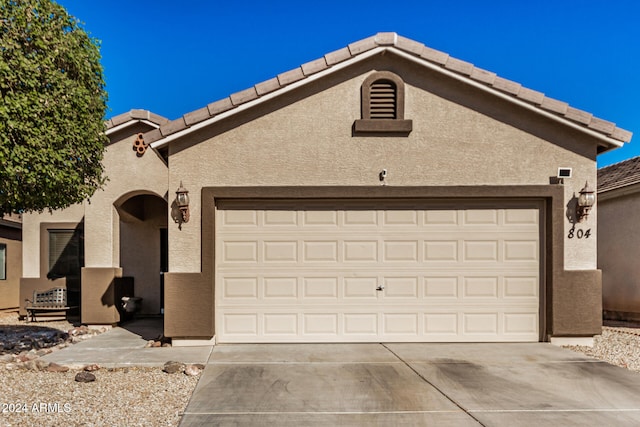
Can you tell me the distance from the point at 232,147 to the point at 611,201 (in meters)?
9.63

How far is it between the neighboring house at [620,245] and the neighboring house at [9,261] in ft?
54.2

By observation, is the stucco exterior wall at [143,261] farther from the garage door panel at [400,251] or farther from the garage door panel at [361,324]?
the garage door panel at [400,251]

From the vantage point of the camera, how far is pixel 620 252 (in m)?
10.7

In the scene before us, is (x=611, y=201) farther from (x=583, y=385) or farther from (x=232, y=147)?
(x=232, y=147)

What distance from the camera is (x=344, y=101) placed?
7.55m

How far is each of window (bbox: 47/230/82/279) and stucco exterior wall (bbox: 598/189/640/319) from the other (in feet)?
44.4

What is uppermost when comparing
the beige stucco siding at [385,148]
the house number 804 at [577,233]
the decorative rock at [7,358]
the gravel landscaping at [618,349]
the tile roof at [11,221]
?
the beige stucco siding at [385,148]

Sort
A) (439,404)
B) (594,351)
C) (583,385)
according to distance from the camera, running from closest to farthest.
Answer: (439,404), (583,385), (594,351)

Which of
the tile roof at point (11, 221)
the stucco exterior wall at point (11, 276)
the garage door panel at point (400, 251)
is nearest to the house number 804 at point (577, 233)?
the garage door panel at point (400, 251)

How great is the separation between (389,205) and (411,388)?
336 centimetres

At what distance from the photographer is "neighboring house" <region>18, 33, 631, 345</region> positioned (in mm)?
7391

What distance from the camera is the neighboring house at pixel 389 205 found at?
7.39m

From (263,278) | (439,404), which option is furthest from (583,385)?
(263,278)

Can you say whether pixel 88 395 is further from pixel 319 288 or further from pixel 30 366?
pixel 319 288
